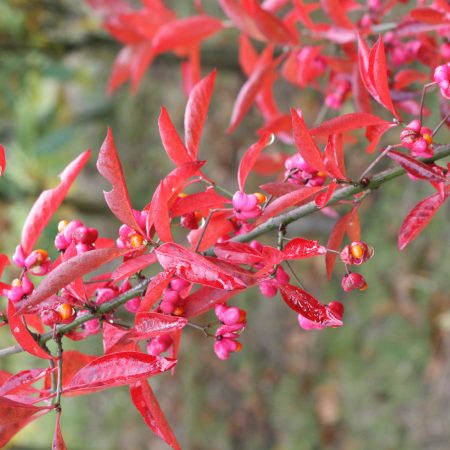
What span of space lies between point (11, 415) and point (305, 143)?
0.35 metres

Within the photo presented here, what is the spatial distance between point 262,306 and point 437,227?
71cm

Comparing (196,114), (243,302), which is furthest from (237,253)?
(243,302)

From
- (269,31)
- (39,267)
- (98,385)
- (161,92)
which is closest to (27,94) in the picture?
(161,92)

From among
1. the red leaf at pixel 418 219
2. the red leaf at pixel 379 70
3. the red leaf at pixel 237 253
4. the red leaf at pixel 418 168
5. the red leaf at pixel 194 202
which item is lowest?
the red leaf at pixel 418 219

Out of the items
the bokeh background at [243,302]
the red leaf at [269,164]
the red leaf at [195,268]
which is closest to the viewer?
the red leaf at [195,268]

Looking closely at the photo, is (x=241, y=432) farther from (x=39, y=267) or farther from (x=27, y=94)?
(x=39, y=267)

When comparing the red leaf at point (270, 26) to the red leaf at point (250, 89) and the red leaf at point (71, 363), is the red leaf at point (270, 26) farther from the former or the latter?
the red leaf at point (71, 363)

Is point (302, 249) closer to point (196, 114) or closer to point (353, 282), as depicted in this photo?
point (353, 282)

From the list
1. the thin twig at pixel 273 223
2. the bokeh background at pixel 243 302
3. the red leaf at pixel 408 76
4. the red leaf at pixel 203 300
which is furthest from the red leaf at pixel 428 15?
the bokeh background at pixel 243 302

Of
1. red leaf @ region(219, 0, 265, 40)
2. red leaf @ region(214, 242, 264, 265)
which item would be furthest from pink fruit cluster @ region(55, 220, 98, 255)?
red leaf @ region(219, 0, 265, 40)

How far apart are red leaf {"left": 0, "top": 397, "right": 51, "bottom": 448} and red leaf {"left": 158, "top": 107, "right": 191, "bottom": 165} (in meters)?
0.27

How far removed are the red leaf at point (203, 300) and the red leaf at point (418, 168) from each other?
0.20m

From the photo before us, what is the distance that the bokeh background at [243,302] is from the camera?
65.3 inches

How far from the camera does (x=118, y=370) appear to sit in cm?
52
